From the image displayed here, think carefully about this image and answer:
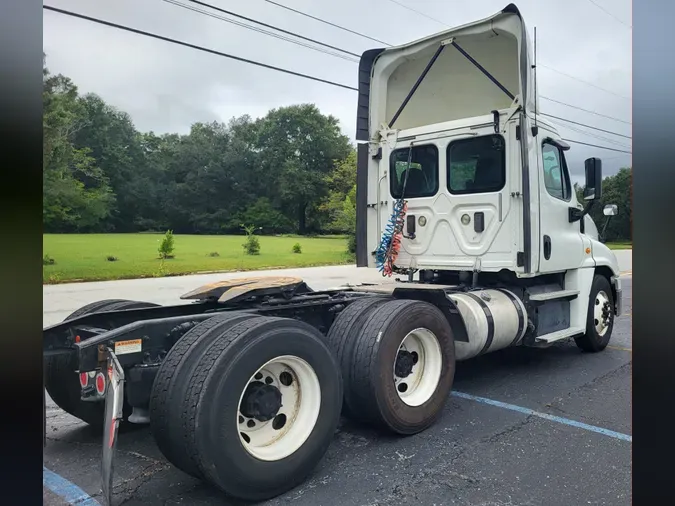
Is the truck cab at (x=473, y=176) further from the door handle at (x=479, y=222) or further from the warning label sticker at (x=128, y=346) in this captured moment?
the warning label sticker at (x=128, y=346)

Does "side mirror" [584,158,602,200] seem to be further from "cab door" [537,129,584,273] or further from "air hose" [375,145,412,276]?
"air hose" [375,145,412,276]

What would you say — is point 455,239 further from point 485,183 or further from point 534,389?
point 534,389

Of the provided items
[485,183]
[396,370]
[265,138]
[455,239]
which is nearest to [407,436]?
[396,370]

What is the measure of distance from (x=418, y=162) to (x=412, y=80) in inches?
40.8

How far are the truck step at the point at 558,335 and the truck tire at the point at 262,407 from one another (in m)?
3.11

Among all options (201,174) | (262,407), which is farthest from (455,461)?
(201,174)

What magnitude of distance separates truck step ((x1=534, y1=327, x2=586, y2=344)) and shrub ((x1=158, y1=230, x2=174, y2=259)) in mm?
12665

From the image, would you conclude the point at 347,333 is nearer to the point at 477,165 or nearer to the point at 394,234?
the point at 394,234

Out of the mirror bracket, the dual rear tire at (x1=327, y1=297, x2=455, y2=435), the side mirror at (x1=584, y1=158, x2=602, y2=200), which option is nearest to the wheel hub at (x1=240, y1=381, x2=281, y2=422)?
the dual rear tire at (x1=327, y1=297, x2=455, y2=435)

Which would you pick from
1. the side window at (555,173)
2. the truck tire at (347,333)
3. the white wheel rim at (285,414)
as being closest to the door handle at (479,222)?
the side window at (555,173)

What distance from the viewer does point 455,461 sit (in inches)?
152

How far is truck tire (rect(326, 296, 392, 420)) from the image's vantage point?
4137 mm

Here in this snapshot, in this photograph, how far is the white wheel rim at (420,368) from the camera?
14.6ft

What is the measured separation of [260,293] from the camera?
4.31 meters
